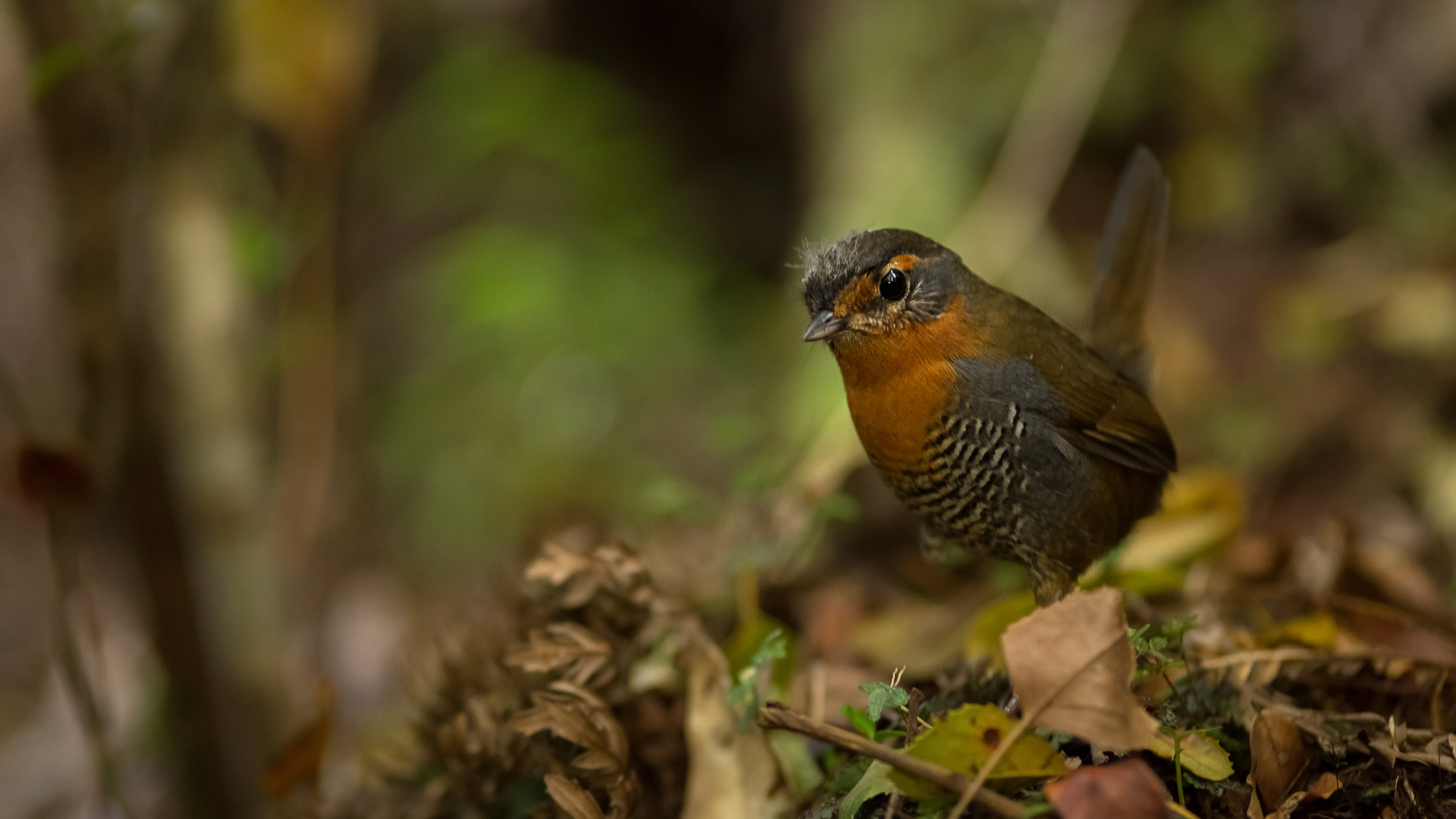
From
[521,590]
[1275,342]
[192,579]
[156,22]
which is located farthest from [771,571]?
[1275,342]

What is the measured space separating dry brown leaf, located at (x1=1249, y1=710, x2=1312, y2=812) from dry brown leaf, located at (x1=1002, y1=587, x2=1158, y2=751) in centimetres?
33

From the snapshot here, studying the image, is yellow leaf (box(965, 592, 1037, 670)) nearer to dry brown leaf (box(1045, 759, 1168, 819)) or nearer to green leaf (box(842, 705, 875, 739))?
green leaf (box(842, 705, 875, 739))

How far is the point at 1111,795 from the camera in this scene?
66.4 inches

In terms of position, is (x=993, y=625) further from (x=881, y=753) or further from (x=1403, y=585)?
(x=1403, y=585)

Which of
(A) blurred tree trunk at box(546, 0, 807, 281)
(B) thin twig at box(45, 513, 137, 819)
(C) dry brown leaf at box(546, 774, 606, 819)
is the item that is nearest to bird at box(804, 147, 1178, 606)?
(C) dry brown leaf at box(546, 774, 606, 819)

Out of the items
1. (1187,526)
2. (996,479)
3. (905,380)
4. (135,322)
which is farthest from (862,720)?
(135,322)

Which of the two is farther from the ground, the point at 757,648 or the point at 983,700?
the point at 983,700

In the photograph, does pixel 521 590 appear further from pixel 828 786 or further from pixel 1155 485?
pixel 1155 485

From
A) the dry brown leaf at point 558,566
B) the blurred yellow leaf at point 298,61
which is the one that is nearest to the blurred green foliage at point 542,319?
the blurred yellow leaf at point 298,61

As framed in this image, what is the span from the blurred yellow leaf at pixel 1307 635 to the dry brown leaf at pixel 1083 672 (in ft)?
2.78

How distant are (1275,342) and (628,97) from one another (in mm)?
4844

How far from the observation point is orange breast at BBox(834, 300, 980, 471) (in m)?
2.56

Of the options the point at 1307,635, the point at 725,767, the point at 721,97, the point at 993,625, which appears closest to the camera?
the point at 725,767

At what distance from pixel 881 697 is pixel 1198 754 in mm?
629
